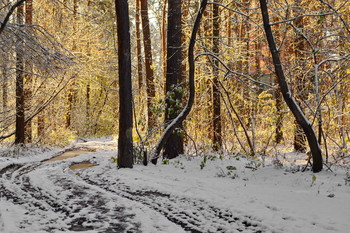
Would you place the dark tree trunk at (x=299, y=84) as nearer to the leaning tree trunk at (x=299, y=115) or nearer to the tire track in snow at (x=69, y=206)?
the leaning tree trunk at (x=299, y=115)

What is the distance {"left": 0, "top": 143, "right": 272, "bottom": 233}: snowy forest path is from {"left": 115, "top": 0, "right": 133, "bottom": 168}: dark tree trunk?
107cm

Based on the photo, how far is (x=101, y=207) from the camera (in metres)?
5.23

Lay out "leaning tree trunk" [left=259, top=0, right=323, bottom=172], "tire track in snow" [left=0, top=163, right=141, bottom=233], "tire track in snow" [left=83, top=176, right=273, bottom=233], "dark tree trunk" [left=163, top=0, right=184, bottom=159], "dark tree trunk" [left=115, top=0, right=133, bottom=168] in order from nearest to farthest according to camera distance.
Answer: "tire track in snow" [left=83, top=176, right=273, bottom=233] → "tire track in snow" [left=0, top=163, right=141, bottom=233] → "leaning tree trunk" [left=259, top=0, right=323, bottom=172] → "dark tree trunk" [left=115, top=0, right=133, bottom=168] → "dark tree trunk" [left=163, top=0, right=184, bottom=159]

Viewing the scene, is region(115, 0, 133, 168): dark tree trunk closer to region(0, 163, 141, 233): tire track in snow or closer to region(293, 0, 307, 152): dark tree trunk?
region(0, 163, 141, 233): tire track in snow

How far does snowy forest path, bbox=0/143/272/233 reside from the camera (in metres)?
4.36

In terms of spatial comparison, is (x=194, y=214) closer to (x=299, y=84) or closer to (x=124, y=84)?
(x=124, y=84)

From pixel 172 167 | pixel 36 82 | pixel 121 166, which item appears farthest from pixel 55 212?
pixel 36 82

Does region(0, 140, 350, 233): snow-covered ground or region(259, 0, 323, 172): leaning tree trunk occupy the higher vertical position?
region(259, 0, 323, 172): leaning tree trunk

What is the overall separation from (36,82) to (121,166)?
339 inches

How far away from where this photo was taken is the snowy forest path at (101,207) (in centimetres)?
436

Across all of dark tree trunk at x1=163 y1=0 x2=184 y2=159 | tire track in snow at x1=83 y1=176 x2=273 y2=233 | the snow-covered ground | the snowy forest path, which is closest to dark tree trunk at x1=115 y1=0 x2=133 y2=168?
the snow-covered ground

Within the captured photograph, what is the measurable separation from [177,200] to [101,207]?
1.29 m

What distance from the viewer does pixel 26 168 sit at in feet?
30.0

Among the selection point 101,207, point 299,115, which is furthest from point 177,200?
point 299,115
